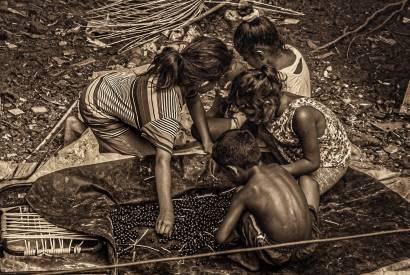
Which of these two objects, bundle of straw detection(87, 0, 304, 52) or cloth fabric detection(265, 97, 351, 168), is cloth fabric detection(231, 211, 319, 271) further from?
bundle of straw detection(87, 0, 304, 52)

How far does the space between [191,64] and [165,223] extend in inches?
30.2

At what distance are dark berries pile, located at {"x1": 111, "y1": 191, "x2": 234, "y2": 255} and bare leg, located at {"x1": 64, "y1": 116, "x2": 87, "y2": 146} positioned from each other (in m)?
0.67

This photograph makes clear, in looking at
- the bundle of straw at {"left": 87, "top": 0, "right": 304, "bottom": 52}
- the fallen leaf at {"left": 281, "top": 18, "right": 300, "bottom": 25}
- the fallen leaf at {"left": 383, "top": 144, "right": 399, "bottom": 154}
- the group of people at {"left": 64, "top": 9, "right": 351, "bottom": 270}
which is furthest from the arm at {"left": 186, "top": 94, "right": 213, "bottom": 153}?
the fallen leaf at {"left": 281, "top": 18, "right": 300, "bottom": 25}

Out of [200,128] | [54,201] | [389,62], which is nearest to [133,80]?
[200,128]

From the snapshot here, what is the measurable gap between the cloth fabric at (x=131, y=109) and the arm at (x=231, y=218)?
0.51 metres

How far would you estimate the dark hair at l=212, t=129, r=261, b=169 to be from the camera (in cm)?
332

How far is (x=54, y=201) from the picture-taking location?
3.76 metres

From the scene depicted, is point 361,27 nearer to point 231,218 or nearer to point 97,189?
point 97,189

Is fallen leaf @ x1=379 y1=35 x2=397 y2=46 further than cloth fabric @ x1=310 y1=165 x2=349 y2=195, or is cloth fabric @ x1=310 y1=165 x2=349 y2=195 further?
fallen leaf @ x1=379 y1=35 x2=397 y2=46

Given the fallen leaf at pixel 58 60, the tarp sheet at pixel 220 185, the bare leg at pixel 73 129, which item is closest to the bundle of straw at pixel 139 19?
the fallen leaf at pixel 58 60

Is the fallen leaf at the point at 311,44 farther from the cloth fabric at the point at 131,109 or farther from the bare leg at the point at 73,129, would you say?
the bare leg at the point at 73,129

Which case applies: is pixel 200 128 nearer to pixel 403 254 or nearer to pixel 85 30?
pixel 403 254

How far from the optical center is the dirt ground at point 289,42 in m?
4.83

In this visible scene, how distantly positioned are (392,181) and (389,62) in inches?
68.8
